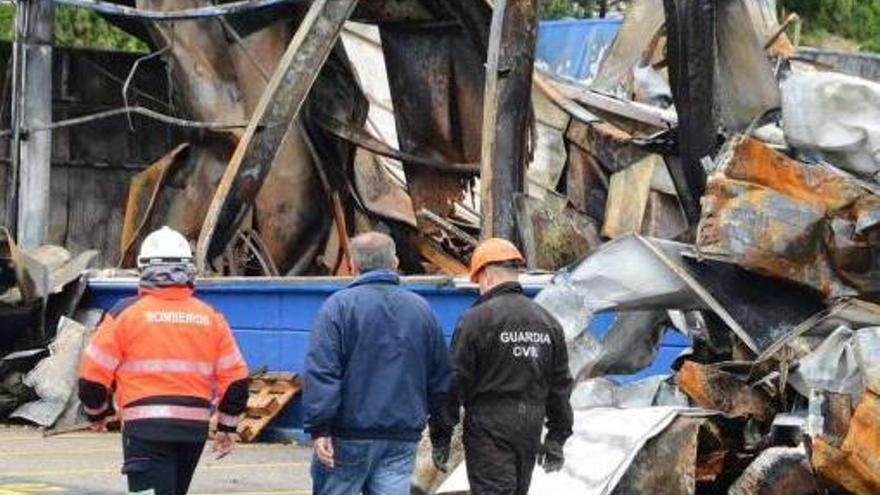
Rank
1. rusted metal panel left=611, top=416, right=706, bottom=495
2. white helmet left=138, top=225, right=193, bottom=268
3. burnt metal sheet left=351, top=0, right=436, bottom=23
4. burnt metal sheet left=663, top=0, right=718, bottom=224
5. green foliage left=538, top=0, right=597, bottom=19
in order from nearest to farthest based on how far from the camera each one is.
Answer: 1. white helmet left=138, top=225, right=193, bottom=268
2. rusted metal panel left=611, top=416, right=706, bottom=495
3. burnt metal sheet left=663, top=0, right=718, bottom=224
4. burnt metal sheet left=351, top=0, right=436, bottom=23
5. green foliage left=538, top=0, right=597, bottom=19

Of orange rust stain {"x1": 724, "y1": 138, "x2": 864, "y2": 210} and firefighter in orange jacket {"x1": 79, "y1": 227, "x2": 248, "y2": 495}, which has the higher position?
orange rust stain {"x1": 724, "y1": 138, "x2": 864, "y2": 210}

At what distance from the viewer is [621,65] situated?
1728cm

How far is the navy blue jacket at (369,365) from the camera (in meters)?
7.50

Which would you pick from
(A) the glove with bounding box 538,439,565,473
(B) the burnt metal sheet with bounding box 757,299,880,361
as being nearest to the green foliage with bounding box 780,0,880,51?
(B) the burnt metal sheet with bounding box 757,299,880,361

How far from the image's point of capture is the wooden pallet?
48.1ft

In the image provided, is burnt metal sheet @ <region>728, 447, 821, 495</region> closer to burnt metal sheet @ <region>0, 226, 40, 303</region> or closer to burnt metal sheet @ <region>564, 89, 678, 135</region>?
burnt metal sheet @ <region>564, 89, 678, 135</region>

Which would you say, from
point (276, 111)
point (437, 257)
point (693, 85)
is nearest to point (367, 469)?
point (693, 85)

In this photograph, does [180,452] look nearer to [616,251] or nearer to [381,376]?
[381,376]

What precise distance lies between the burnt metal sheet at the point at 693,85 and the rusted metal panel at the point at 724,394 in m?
1.53

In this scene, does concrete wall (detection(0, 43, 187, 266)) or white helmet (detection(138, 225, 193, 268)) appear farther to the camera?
concrete wall (detection(0, 43, 187, 266))

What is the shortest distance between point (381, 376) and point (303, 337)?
742cm

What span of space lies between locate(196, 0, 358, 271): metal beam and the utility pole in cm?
278

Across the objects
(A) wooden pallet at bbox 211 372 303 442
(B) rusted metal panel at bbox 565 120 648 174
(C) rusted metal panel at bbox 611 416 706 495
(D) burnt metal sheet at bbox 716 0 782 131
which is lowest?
(A) wooden pallet at bbox 211 372 303 442

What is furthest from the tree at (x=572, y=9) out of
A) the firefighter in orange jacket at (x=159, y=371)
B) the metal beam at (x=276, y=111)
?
the firefighter in orange jacket at (x=159, y=371)
